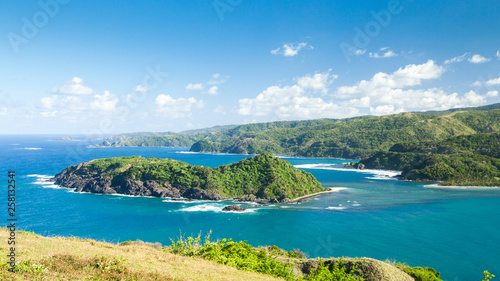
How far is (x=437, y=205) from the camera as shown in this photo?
3903 inches

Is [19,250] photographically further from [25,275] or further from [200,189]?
[200,189]

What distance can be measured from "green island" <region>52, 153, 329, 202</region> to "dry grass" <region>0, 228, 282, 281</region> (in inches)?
3385

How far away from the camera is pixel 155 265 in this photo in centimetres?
1877

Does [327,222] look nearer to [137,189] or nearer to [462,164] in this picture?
[137,189]

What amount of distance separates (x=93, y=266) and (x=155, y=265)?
389 cm

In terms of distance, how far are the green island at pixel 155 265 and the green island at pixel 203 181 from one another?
7802 cm

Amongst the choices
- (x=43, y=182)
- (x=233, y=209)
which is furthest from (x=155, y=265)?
(x=43, y=182)

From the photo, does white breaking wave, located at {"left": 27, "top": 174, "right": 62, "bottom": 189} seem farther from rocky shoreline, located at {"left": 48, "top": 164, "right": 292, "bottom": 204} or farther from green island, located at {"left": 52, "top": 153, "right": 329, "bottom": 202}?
green island, located at {"left": 52, "top": 153, "right": 329, "bottom": 202}

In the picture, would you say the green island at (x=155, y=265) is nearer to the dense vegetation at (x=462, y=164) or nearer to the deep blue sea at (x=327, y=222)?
the deep blue sea at (x=327, y=222)

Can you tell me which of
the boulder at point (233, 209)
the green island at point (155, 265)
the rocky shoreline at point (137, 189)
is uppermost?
the green island at point (155, 265)

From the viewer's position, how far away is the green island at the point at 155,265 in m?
15.4

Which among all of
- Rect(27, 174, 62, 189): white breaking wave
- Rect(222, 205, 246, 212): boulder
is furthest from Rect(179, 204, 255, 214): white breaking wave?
Rect(27, 174, 62, 189): white breaking wave

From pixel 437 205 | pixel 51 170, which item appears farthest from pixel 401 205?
pixel 51 170

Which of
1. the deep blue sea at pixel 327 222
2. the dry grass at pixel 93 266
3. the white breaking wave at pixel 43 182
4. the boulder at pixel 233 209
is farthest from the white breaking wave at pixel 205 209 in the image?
the white breaking wave at pixel 43 182
